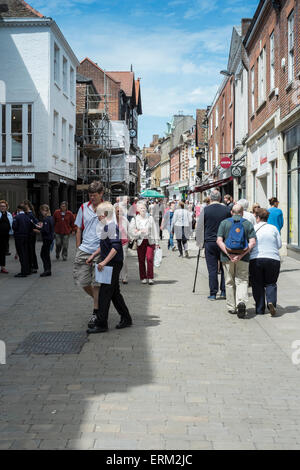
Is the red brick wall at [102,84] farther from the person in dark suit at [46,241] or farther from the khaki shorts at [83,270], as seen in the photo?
the khaki shorts at [83,270]

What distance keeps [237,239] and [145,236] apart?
3.53 m

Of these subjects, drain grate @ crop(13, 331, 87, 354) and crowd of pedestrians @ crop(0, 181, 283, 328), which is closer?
drain grate @ crop(13, 331, 87, 354)

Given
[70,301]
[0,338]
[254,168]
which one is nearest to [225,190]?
[254,168]

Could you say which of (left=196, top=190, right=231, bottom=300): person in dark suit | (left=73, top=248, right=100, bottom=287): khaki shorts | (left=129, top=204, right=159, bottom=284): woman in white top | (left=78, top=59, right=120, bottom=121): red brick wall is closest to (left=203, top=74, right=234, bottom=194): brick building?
(left=78, top=59, right=120, bottom=121): red brick wall

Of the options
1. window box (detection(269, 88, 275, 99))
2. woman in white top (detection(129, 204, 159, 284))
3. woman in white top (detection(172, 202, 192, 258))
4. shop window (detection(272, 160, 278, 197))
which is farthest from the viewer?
shop window (detection(272, 160, 278, 197))

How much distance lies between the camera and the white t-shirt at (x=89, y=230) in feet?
24.4

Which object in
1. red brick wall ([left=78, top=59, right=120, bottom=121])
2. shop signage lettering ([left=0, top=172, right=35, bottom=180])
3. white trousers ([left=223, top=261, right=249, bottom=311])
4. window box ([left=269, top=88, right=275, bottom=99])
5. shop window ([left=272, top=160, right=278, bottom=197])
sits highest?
red brick wall ([left=78, top=59, right=120, bottom=121])

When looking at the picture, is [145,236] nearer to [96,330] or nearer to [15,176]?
[96,330]

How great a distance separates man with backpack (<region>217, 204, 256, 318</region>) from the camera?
8.26m

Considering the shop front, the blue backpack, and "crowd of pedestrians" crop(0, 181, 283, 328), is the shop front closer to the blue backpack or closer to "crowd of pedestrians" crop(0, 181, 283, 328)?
"crowd of pedestrians" crop(0, 181, 283, 328)

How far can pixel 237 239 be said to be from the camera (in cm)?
831

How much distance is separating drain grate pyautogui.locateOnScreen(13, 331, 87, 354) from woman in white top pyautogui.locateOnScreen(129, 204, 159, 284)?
181 inches

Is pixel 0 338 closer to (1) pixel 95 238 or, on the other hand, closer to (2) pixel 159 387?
(1) pixel 95 238

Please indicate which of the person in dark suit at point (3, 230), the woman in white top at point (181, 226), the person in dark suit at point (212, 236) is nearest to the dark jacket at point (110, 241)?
the person in dark suit at point (212, 236)
